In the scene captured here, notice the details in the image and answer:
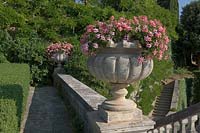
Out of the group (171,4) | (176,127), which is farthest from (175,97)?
(171,4)

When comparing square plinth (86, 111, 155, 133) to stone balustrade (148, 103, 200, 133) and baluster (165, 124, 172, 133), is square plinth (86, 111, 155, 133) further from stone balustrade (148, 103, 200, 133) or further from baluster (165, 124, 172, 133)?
baluster (165, 124, 172, 133)

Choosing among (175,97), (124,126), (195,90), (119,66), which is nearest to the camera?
(119,66)

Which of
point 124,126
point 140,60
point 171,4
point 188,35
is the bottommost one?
point 124,126

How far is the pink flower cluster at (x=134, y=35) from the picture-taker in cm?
311

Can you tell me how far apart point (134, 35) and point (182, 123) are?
1627 mm

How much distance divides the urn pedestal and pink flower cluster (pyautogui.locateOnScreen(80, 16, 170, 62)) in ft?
0.28

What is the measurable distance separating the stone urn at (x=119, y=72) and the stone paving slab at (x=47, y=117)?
2.36 m

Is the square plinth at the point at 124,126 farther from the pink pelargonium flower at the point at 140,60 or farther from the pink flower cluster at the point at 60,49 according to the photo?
the pink flower cluster at the point at 60,49

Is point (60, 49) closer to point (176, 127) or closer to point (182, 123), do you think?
point (176, 127)

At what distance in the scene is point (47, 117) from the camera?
21.4ft

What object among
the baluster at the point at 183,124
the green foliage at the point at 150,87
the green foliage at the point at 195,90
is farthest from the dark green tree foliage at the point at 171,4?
the baluster at the point at 183,124

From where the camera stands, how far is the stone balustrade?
13.3ft

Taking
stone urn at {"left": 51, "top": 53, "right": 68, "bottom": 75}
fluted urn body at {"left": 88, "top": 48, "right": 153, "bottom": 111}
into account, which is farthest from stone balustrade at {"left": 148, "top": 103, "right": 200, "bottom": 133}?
stone urn at {"left": 51, "top": 53, "right": 68, "bottom": 75}

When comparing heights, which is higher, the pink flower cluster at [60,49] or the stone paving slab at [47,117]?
the pink flower cluster at [60,49]
